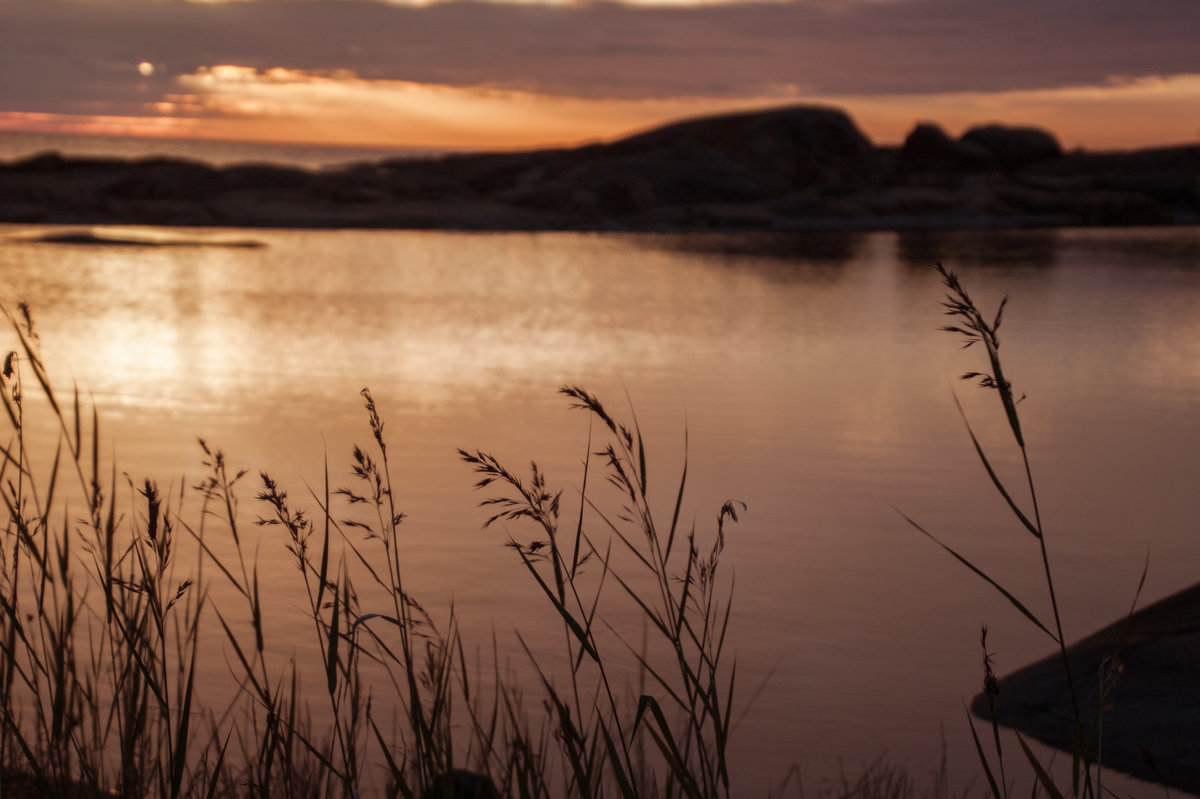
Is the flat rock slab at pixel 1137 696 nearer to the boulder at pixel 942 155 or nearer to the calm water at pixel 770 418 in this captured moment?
the calm water at pixel 770 418

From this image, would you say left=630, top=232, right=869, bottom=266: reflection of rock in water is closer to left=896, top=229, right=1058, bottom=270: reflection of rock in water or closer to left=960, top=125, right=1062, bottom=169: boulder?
left=896, top=229, right=1058, bottom=270: reflection of rock in water

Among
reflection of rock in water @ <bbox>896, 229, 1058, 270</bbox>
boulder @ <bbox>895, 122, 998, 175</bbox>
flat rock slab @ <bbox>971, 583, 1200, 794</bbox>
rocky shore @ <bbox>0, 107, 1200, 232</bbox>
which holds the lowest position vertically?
flat rock slab @ <bbox>971, 583, 1200, 794</bbox>

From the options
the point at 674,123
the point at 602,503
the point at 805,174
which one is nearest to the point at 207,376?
the point at 602,503

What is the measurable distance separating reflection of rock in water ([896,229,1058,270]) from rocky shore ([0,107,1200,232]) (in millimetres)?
3777

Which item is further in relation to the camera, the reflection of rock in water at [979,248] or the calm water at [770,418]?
the reflection of rock in water at [979,248]

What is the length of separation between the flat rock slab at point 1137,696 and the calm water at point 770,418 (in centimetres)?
21

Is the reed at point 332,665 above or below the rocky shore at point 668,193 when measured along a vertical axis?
below

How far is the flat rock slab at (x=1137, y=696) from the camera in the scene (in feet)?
12.1

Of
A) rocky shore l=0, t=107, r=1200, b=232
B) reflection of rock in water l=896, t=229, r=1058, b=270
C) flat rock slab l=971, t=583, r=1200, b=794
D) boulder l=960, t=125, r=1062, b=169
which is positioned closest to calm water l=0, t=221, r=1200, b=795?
flat rock slab l=971, t=583, r=1200, b=794

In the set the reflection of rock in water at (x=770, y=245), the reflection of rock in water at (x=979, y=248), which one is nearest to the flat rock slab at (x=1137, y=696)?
the reflection of rock in water at (x=979, y=248)

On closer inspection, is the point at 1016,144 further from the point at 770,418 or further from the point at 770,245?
the point at 770,418

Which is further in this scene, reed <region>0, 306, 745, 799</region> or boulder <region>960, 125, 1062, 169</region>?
boulder <region>960, 125, 1062, 169</region>

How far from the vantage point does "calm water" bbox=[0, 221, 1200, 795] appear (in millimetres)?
4723

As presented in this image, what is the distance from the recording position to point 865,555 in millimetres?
5785
